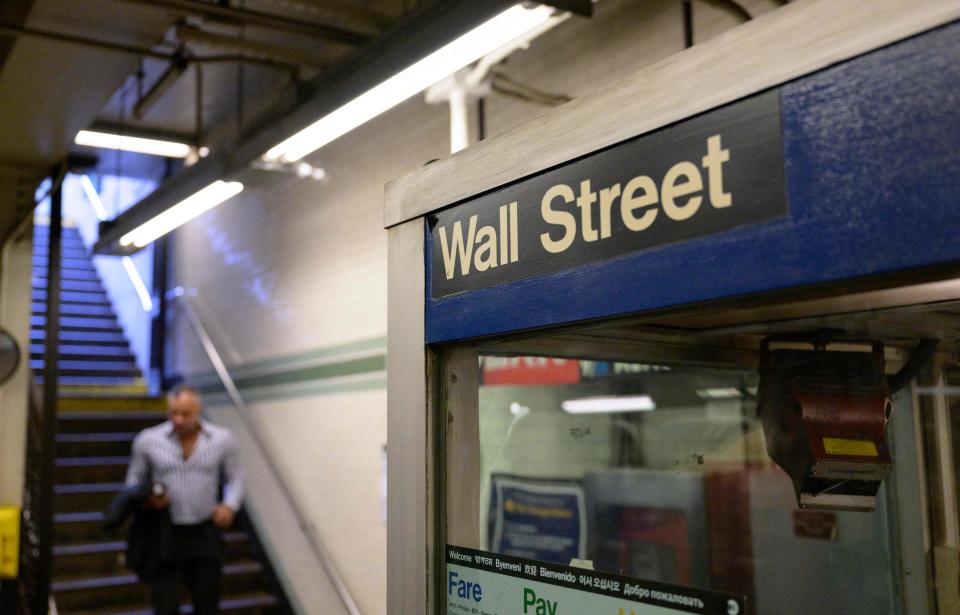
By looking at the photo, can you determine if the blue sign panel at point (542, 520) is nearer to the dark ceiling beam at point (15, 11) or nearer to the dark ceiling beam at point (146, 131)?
the dark ceiling beam at point (15, 11)

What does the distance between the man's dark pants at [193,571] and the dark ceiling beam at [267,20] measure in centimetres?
285

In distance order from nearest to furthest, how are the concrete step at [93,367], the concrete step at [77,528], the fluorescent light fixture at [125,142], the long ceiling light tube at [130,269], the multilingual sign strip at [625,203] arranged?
the multilingual sign strip at [625,203] < the fluorescent light fixture at [125,142] < the concrete step at [77,528] < the concrete step at [93,367] < the long ceiling light tube at [130,269]

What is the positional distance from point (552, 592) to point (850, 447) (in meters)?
0.84

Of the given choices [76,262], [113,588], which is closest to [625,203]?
[113,588]

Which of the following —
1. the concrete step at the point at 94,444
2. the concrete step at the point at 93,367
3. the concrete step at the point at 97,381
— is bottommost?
the concrete step at the point at 94,444

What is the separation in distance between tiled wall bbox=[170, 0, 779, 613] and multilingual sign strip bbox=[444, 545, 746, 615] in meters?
2.63

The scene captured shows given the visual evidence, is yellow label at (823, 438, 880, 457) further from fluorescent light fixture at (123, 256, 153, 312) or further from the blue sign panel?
fluorescent light fixture at (123, 256, 153, 312)

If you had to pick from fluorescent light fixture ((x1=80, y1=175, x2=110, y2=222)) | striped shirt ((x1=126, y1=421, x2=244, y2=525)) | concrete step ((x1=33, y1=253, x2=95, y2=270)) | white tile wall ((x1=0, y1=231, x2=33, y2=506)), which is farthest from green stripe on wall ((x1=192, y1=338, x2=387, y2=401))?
concrete step ((x1=33, y1=253, x2=95, y2=270))

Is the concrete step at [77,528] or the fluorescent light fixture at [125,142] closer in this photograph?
the fluorescent light fixture at [125,142]

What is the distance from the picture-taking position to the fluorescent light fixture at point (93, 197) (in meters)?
9.27

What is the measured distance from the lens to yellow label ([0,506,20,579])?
530 cm

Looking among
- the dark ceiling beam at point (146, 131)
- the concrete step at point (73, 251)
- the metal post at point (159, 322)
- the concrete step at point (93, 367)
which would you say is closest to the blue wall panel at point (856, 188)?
the dark ceiling beam at point (146, 131)

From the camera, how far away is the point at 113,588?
630cm

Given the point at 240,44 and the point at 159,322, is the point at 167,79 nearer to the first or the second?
the point at 240,44
